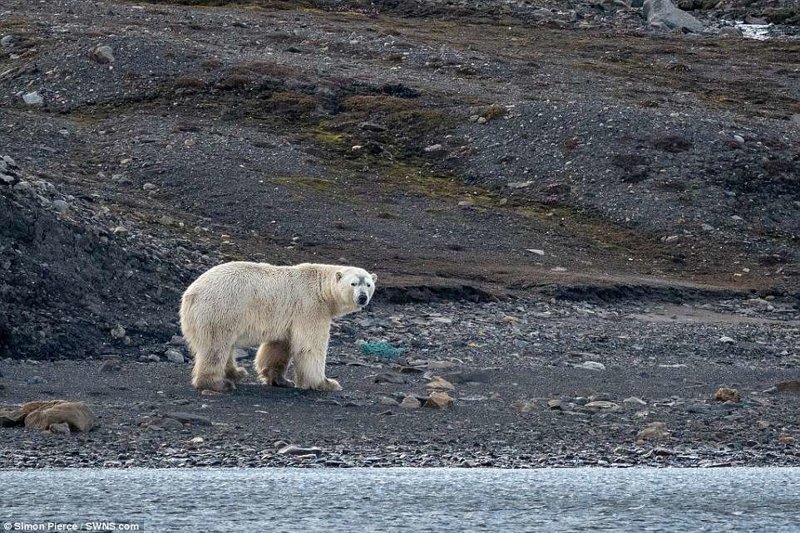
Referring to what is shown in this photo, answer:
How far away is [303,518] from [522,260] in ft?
55.5

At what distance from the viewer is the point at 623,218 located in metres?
31.2

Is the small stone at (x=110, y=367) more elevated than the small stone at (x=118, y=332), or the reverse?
the small stone at (x=118, y=332)

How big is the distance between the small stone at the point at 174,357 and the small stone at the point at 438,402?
3.65 meters

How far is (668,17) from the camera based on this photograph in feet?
204

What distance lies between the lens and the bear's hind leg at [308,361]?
46.8ft

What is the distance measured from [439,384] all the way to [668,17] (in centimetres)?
4950

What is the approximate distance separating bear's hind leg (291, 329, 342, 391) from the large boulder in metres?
49.4

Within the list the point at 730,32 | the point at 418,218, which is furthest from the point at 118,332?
the point at 730,32

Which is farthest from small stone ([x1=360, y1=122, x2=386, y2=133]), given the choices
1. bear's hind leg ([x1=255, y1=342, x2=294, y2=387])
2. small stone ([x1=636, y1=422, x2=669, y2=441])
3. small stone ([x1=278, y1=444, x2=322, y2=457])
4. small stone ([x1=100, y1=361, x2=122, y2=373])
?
small stone ([x1=278, y1=444, x2=322, y2=457])

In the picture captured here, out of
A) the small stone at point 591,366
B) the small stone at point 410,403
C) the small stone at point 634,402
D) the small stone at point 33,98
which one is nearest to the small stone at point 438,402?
the small stone at point 410,403

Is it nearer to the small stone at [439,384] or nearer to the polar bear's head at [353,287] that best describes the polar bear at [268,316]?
the polar bear's head at [353,287]

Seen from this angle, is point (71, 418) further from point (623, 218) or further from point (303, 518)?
point (623, 218)

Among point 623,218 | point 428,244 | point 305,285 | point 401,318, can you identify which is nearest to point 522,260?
point 428,244

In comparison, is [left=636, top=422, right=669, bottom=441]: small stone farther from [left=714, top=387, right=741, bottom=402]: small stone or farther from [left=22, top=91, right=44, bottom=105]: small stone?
[left=22, top=91, right=44, bottom=105]: small stone
